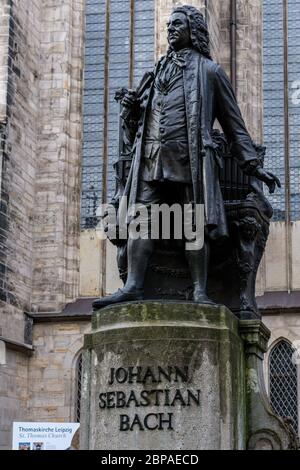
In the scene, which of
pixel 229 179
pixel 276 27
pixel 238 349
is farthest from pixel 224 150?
pixel 276 27

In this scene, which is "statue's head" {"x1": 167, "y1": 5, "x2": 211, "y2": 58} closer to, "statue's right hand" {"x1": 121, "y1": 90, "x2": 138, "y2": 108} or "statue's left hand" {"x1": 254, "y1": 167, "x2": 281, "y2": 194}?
"statue's right hand" {"x1": 121, "y1": 90, "x2": 138, "y2": 108}

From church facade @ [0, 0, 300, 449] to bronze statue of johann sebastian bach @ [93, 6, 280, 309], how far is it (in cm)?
1176

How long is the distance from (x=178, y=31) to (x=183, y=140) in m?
0.81

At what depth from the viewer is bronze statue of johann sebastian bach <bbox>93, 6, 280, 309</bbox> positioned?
19.9 ft

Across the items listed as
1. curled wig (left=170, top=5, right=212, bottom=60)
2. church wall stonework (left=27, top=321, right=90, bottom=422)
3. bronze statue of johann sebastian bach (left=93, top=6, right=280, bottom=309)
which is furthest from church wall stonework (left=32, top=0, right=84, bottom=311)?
curled wig (left=170, top=5, right=212, bottom=60)

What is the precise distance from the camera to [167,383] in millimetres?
5473

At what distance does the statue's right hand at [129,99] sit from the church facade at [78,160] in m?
11.7

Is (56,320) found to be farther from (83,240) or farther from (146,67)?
(146,67)

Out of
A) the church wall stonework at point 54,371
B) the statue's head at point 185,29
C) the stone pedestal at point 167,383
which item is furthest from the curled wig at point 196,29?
the church wall stonework at point 54,371

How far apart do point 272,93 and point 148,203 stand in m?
14.0

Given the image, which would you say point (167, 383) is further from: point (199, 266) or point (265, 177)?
point (265, 177)

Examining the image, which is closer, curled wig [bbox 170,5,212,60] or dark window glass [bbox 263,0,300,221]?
curled wig [bbox 170,5,212,60]

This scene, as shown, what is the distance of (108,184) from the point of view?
19641 millimetres

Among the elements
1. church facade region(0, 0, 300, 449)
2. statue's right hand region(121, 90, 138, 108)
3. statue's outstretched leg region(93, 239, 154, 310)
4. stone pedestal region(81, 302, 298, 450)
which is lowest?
stone pedestal region(81, 302, 298, 450)
